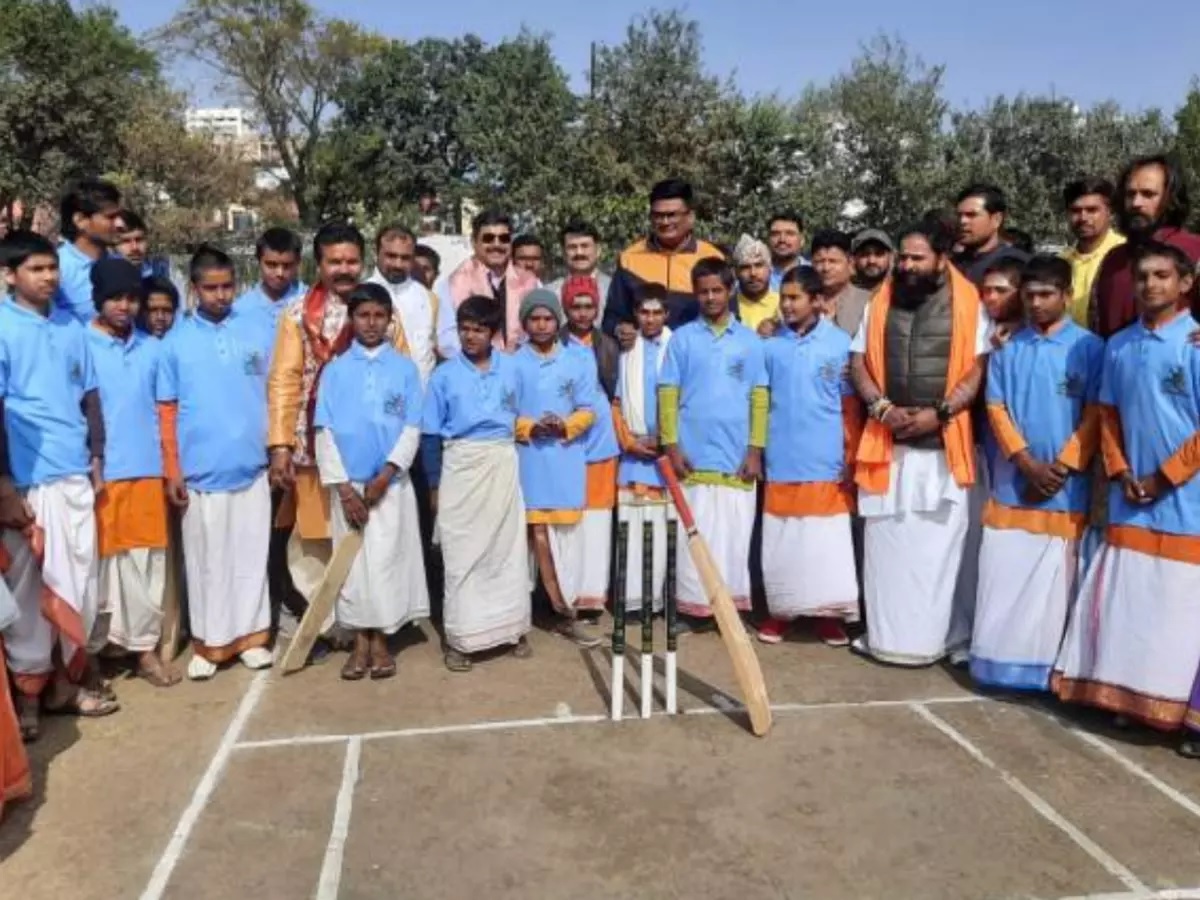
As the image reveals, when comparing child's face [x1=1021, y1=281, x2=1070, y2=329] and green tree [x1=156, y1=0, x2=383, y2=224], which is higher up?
green tree [x1=156, y1=0, x2=383, y2=224]

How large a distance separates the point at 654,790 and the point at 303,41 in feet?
146

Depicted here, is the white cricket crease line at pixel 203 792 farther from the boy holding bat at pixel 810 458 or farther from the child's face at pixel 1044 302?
the child's face at pixel 1044 302

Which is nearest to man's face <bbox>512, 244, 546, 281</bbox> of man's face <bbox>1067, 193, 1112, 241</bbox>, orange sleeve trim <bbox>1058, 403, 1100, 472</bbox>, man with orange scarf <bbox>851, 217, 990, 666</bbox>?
man with orange scarf <bbox>851, 217, 990, 666</bbox>

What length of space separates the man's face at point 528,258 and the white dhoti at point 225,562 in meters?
2.35

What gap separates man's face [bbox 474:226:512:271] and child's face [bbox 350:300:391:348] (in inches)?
56.9

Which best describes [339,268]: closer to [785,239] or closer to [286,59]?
[785,239]

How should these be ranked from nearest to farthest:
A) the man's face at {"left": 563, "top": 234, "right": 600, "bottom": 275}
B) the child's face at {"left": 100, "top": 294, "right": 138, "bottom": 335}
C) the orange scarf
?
the child's face at {"left": 100, "top": 294, "right": 138, "bottom": 335}, the orange scarf, the man's face at {"left": 563, "top": 234, "right": 600, "bottom": 275}

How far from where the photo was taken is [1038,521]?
5043 mm

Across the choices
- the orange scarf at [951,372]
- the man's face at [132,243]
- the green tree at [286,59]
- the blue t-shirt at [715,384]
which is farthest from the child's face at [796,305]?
the green tree at [286,59]

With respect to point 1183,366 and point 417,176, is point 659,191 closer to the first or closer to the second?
point 1183,366

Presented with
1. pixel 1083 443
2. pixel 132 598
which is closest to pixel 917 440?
pixel 1083 443

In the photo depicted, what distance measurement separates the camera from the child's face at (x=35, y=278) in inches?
180

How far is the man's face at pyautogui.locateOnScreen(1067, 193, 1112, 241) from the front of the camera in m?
5.61

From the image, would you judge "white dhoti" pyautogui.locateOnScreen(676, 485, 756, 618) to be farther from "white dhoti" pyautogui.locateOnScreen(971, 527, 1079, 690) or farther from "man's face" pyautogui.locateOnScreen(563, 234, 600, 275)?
"man's face" pyautogui.locateOnScreen(563, 234, 600, 275)
